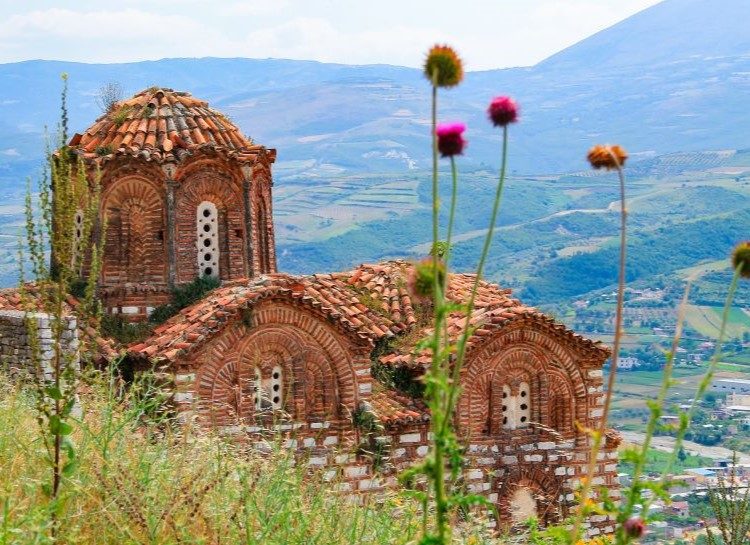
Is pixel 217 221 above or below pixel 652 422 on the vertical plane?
above

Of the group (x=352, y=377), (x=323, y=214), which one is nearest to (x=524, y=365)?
(x=352, y=377)

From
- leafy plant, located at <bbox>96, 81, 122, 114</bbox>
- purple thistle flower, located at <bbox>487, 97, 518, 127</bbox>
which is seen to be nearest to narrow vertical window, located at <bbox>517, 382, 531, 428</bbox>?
leafy plant, located at <bbox>96, 81, 122, 114</bbox>

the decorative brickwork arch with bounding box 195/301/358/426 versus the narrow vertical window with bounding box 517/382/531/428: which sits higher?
the decorative brickwork arch with bounding box 195/301/358/426

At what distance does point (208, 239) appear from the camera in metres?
18.1

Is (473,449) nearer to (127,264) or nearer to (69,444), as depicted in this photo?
(127,264)

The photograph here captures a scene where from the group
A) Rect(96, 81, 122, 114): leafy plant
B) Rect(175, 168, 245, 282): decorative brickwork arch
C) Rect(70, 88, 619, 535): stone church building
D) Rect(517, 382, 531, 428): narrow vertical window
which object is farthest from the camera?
Rect(96, 81, 122, 114): leafy plant

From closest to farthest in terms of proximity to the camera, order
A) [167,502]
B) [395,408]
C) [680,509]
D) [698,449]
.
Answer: [167,502] → [395,408] → [680,509] → [698,449]

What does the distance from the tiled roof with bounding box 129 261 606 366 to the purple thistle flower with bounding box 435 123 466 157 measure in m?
9.62

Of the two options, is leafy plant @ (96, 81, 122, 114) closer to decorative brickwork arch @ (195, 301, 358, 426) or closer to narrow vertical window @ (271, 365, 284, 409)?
decorative brickwork arch @ (195, 301, 358, 426)

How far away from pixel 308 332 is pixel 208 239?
223 centimetres

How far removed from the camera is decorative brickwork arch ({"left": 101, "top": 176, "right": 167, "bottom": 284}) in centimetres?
1767

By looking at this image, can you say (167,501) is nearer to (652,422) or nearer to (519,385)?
(652,422)

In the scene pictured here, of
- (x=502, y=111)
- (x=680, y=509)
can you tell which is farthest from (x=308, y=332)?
(x=680, y=509)

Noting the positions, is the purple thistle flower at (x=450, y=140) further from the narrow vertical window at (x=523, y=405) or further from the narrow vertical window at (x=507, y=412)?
the narrow vertical window at (x=523, y=405)
